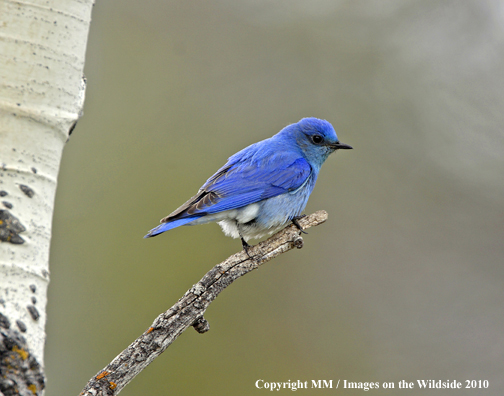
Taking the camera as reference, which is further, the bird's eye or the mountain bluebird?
the bird's eye

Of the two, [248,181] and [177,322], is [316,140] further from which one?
[177,322]

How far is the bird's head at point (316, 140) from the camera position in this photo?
516cm

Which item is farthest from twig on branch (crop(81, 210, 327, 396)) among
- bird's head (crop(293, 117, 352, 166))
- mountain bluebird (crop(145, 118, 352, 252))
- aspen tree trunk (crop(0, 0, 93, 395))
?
bird's head (crop(293, 117, 352, 166))

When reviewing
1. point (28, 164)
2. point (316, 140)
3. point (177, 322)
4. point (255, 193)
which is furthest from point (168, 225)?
point (28, 164)

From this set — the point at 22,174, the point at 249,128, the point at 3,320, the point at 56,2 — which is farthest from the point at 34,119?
the point at 249,128

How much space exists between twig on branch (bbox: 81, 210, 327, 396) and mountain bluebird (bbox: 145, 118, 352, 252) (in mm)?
715

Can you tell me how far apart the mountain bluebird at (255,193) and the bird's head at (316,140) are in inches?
4.8

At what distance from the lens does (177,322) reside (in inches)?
118

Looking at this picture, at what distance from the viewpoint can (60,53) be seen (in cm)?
196

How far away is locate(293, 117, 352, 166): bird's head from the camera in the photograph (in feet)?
16.9

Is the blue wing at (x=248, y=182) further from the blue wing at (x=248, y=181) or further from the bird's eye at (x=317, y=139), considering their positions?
the bird's eye at (x=317, y=139)

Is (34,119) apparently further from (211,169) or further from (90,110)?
(90,110)

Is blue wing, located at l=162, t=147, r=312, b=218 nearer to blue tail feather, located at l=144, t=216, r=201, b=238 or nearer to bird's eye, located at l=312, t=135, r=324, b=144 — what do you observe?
blue tail feather, located at l=144, t=216, r=201, b=238

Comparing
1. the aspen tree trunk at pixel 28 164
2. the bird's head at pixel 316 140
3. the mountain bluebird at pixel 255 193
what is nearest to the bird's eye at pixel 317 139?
the bird's head at pixel 316 140
